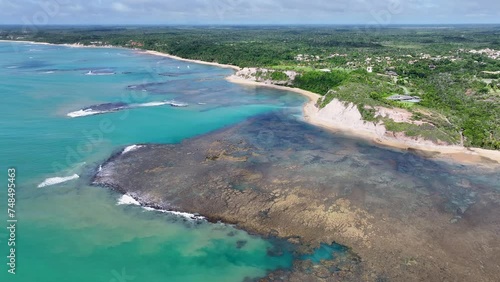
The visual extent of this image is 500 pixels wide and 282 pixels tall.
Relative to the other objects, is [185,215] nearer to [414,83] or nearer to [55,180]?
[55,180]

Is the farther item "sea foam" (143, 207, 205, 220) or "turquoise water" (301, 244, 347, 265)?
"sea foam" (143, 207, 205, 220)

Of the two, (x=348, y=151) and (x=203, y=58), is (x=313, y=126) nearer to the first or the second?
(x=348, y=151)

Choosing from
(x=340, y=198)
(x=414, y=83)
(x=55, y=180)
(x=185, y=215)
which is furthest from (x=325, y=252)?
(x=414, y=83)

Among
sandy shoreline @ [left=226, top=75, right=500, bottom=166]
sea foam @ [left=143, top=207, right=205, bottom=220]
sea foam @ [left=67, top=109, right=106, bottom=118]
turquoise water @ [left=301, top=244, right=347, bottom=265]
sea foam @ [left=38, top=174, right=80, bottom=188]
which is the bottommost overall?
turquoise water @ [left=301, top=244, right=347, bottom=265]

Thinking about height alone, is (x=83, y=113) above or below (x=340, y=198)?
above

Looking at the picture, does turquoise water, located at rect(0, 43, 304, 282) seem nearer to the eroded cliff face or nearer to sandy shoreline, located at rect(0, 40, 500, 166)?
the eroded cliff face

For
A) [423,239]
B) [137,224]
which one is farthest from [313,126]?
[137,224]

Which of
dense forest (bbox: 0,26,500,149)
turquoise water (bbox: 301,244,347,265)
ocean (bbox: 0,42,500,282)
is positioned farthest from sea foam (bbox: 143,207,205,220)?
dense forest (bbox: 0,26,500,149)
